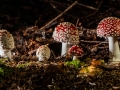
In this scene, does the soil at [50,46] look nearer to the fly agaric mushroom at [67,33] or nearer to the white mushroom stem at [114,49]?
the white mushroom stem at [114,49]

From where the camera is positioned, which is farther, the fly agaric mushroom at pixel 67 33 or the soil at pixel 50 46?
the fly agaric mushroom at pixel 67 33

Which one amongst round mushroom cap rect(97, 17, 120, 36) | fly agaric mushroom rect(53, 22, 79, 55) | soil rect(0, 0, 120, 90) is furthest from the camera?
fly agaric mushroom rect(53, 22, 79, 55)

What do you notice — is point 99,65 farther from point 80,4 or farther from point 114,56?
point 80,4

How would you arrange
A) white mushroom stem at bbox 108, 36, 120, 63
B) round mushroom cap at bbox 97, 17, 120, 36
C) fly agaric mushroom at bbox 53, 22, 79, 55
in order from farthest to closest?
white mushroom stem at bbox 108, 36, 120, 63
fly agaric mushroom at bbox 53, 22, 79, 55
round mushroom cap at bbox 97, 17, 120, 36

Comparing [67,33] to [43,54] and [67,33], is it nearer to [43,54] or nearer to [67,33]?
[67,33]

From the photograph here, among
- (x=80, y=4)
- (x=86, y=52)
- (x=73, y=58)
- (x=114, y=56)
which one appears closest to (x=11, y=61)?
(x=73, y=58)

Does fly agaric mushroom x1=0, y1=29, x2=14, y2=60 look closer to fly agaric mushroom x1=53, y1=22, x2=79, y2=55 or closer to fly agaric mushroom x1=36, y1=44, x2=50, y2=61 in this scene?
fly agaric mushroom x1=36, y1=44, x2=50, y2=61

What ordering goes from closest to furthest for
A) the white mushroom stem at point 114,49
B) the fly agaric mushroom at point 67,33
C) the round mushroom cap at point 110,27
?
the round mushroom cap at point 110,27 < the fly agaric mushroom at point 67,33 < the white mushroom stem at point 114,49

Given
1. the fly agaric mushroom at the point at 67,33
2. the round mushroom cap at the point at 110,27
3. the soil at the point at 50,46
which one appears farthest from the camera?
the fly agaric mushroom at the point at 67,33

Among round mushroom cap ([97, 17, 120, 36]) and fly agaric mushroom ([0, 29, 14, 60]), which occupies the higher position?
round mushroom cap ([97, 17, 120, 36])

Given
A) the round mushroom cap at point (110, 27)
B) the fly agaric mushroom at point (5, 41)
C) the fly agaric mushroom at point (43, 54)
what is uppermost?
the round mushroom cap at point (110, 27)

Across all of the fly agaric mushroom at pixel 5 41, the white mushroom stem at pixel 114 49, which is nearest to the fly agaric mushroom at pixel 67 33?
the white mushroom stem at pixel 114 49

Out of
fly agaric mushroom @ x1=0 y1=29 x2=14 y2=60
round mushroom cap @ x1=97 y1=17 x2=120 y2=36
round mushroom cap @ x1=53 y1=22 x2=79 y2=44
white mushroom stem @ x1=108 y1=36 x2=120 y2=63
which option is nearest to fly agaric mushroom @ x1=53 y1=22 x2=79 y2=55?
round mushroom cap @ x1=53 y1=22 x2=79 y2=44
